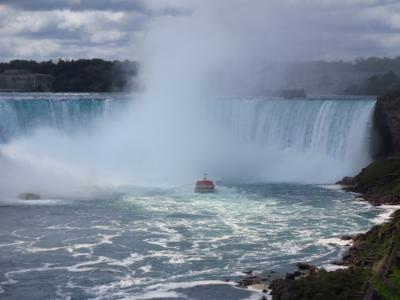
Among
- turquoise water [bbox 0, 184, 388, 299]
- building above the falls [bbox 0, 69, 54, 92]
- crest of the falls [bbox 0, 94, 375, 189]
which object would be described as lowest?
turquoise water [bbox 0, 184, 388, 299]

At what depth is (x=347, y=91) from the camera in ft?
224

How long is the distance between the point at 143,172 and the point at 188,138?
437 centimetres

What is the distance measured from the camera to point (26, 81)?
7088 centimetres

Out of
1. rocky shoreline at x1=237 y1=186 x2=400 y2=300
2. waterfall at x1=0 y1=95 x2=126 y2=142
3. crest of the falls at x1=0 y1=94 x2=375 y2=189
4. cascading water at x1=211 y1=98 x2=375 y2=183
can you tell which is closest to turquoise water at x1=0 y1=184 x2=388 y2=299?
rocky shoreline at x1=237 y1=186 x2=400 y2=300

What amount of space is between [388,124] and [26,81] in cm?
4464

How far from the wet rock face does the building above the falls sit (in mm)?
39213

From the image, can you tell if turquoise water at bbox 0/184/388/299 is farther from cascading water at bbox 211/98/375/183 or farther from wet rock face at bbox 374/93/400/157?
cascading water at bbox 211/98/375/183

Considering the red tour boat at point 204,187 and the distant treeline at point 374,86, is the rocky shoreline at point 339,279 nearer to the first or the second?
the red tour boat at point 204,187

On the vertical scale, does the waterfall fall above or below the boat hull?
above

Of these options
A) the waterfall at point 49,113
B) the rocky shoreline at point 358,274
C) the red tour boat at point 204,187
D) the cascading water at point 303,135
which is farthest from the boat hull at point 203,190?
the waterfall at point 49,113

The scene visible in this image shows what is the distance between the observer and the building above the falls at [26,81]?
68.4 meters

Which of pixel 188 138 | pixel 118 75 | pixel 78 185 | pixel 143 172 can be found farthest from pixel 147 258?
pixel 118 75

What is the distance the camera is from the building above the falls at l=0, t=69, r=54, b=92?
68438 mm

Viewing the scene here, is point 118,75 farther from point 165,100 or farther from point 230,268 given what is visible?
point 230,268
